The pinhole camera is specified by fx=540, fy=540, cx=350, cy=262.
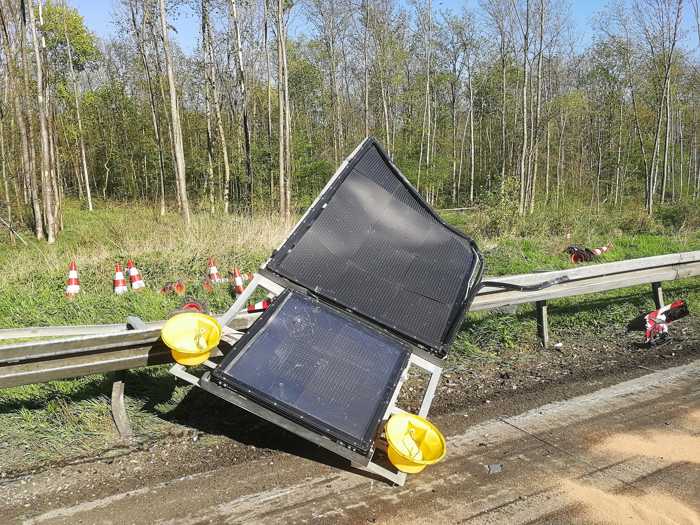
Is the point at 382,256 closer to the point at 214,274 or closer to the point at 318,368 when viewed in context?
the point at 318,368

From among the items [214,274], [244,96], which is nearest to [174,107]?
[214,274]

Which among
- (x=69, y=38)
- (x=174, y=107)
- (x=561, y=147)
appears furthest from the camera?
(x=561, y=147)

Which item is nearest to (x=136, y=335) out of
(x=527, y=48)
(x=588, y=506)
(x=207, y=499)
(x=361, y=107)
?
(x=207, y=499)

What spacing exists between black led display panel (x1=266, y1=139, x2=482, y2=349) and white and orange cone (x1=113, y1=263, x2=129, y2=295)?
453cm

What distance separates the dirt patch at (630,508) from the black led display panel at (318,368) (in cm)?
131

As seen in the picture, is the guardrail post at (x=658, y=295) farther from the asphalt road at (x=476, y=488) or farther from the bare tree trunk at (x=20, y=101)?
the bare tree trunk at (x=20, y=101)

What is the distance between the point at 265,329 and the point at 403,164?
123ft

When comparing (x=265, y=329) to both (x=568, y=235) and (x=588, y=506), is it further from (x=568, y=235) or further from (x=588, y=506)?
(x=568, y=235)

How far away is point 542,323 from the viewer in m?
6.45

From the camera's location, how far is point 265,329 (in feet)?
11.7

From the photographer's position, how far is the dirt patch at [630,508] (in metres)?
3.04

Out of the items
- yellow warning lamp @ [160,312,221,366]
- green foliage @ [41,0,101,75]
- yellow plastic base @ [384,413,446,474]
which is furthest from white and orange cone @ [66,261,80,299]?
green foliage @ [41,0,101,75]

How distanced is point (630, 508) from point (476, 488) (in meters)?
0.88

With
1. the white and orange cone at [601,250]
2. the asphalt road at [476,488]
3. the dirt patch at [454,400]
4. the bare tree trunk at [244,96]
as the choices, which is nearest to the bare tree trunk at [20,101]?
the bare tree trunk at [244,96]
